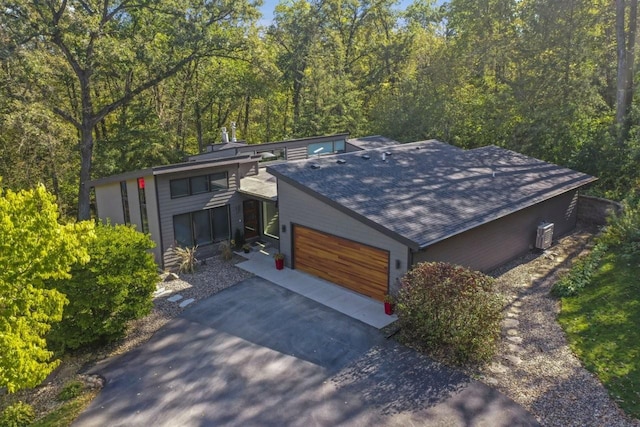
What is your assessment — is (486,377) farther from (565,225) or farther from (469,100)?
(469,100)

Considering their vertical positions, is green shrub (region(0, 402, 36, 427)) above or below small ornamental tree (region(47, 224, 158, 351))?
below

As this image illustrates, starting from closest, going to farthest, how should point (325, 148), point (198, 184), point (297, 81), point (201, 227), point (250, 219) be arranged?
1. point (198, 184)
2. point (201, 227)
3. point (250, 219)
4. point (325, 148)
5. point (297, 81)

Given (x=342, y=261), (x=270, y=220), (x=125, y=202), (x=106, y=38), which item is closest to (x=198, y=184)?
(x=125, y=202)

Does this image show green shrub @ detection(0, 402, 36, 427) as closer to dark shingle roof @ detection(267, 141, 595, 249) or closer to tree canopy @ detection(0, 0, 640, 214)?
dark shingle roof @ detection(267, 141, 595, 249)


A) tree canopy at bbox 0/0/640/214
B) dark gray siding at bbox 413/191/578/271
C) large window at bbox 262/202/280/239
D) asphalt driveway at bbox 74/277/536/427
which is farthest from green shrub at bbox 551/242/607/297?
large window at bbox 262/202/280/239

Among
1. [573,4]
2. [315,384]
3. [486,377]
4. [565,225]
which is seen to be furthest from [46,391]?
[573,4]

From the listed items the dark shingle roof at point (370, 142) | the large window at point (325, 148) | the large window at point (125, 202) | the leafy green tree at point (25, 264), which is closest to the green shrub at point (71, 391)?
the leafy green tree at point (25, 264)

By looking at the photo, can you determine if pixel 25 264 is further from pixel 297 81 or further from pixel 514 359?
pixel 297 81
